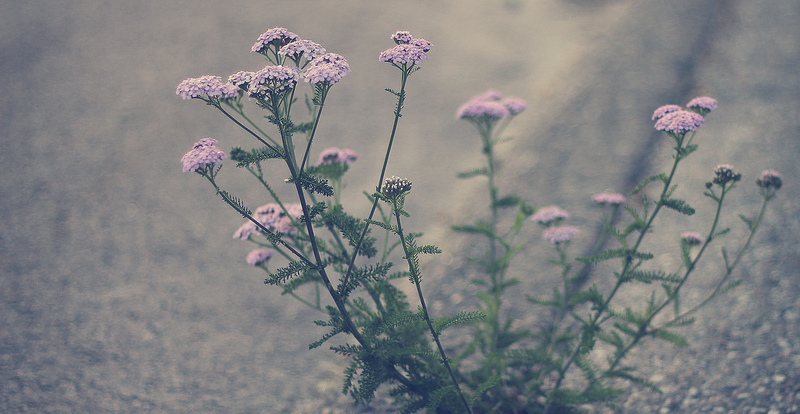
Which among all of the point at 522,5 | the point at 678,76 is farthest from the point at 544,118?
the point at 522,5

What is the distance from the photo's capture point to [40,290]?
15.4 feet

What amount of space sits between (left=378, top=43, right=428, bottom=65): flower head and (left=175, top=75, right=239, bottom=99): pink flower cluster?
2.23ft

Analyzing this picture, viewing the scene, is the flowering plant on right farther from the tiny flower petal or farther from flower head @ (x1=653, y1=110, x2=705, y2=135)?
the tiny flower petal

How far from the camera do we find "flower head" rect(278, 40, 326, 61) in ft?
7.37

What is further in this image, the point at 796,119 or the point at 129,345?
the point at 796,119

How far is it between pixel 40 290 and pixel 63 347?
0.94 m

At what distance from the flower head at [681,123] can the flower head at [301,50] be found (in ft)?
5.60

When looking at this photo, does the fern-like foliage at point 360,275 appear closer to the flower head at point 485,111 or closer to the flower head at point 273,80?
the flower head at point 273,80

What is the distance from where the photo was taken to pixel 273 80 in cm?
220

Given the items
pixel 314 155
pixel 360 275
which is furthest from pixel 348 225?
pixel 314 155

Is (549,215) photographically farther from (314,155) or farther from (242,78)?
(314,155)

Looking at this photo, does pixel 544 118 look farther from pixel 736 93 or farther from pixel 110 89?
pixel 110 89

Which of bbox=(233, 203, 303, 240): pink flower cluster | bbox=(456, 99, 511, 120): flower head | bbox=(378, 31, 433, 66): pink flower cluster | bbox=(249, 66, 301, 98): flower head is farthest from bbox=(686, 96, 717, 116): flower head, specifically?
bbox=(233, 203, 303, 240): pink flower cluster

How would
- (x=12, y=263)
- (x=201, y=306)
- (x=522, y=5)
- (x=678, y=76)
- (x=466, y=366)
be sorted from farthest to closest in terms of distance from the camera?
(x=522, y=5)
(x=678, y=76)
(x=12, y=263)
(x=201, y=306)
(x=466, y=366)
